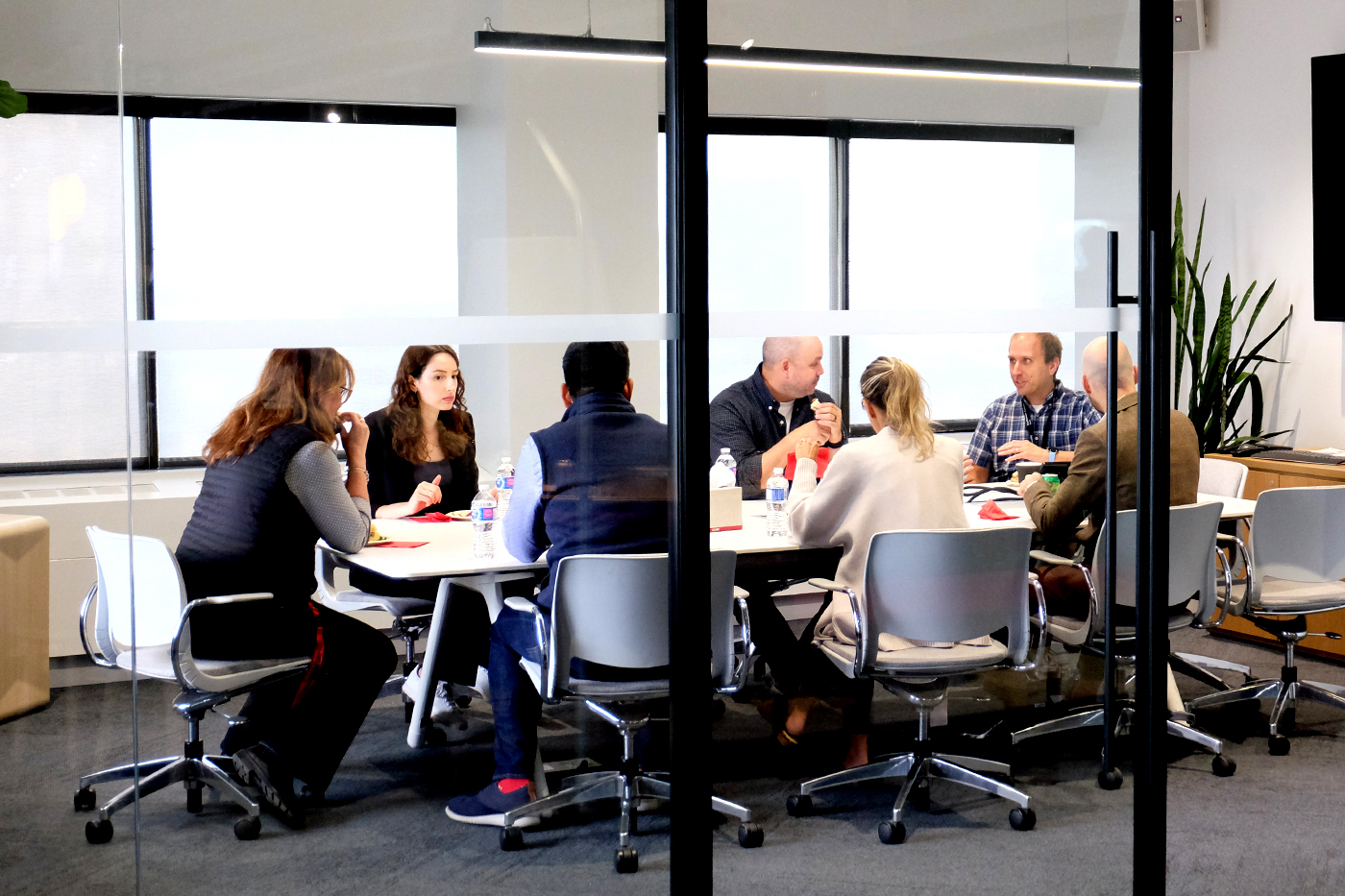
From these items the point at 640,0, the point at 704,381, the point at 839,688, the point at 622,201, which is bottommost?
the point at 839,688

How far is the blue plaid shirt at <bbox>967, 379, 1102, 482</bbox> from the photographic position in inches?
102

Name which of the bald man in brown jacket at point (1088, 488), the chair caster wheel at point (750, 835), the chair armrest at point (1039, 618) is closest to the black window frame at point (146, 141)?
the chair caster wheel at point (750, 835)

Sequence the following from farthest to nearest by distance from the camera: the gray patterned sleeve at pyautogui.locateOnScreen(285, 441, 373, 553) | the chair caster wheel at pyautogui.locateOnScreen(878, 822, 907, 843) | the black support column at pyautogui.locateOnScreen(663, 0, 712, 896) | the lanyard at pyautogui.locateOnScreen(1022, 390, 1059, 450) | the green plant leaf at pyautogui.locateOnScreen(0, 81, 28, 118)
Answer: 1. the lanyard at pyautogui.locateOnScreen(1022, 390, 1059, 450)
2. the chair caster wheel at pyautogui.locateOnScreen(878, 822, 907, 843)
3. the black support column at pyautogui.locateOnScreen(663, 0, 712, 896)
4. the gray patterned sleeve at pyautogui.locateOnScreen(285, 441, 373, 553)
5. the green plant leaf at pyautogui.locateOnScreen(0, 81, 28, 118)

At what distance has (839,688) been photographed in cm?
263

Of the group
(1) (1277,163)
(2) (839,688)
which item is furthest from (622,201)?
(1) (1277,163)

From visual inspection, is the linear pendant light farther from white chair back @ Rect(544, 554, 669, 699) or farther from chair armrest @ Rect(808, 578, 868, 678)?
chair armrest @ Rect(808, 578, 868, 678)

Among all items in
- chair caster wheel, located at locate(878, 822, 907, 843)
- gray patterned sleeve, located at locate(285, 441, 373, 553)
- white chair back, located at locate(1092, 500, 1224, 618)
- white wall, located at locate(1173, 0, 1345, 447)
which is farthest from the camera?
white wall, located at locate(1173, 0, 1345, 447)

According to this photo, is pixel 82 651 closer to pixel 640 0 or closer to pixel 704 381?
pixel 704 381

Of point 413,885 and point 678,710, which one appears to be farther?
point 678,710

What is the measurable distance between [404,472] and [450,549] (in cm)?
18

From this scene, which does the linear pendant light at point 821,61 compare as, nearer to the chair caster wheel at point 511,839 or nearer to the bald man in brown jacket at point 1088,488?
the bald man in brown jacket at point 1088,488

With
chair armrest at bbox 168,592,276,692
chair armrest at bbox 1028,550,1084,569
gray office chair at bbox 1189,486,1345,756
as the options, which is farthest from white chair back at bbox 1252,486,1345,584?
chair armrest at bbox 168,592,276,692

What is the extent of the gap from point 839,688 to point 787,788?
0.27m

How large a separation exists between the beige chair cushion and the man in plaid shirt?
431mm
